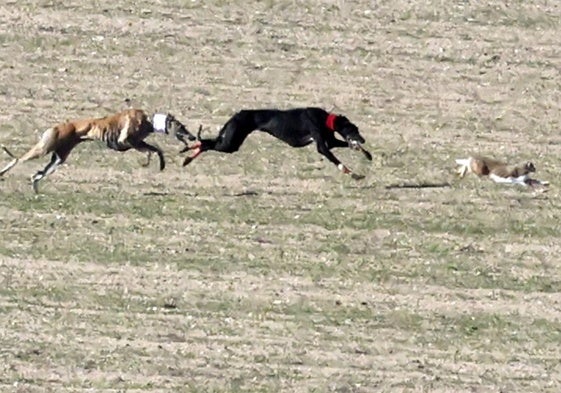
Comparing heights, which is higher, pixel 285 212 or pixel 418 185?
pixel 418 185

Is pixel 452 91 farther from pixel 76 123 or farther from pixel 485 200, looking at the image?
pixel 76 123

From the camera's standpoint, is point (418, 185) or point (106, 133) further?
point (418, 185)

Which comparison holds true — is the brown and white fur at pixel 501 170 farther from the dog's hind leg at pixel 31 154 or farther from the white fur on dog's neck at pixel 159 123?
the dog's hind leg at pixel 31 154

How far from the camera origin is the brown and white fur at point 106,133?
13.2m

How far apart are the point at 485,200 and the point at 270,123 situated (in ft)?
4.81

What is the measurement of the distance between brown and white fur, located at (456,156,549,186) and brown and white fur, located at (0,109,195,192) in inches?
75.2

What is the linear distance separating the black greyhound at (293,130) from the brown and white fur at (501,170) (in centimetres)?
68

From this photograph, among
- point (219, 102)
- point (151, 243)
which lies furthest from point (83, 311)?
point (219, 102)

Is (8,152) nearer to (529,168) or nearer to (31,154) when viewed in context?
(31,154)

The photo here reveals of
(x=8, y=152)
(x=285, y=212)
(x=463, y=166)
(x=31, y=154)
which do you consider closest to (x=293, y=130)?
(x=285, y=212)

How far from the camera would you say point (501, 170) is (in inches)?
521

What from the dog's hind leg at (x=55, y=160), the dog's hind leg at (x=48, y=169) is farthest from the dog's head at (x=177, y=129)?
the dog's hind leg at (x=48, y=169)

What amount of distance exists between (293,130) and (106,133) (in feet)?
3.90

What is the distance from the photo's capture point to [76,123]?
43.2 ft
